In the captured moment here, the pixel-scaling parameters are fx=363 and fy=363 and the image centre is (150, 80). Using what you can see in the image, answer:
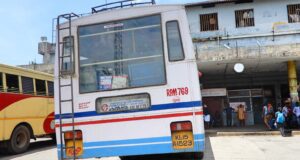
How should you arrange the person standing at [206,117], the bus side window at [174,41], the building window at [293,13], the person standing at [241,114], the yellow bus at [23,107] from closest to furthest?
the bus side window at [174,41]
the yellow bus at [23,107]
the person standing at [206,117]
the person standing at [241,114]
the building window at [293,13]

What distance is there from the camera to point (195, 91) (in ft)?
20.9

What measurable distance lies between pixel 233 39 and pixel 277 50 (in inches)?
270

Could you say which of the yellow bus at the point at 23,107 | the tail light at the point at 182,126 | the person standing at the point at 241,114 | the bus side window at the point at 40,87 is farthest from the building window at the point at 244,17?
the tail light at the point at 182,126

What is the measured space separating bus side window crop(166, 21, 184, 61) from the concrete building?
15.8 meters

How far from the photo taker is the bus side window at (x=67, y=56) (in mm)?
6906

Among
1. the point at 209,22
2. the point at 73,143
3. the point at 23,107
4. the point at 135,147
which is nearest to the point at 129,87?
the point at 135,147

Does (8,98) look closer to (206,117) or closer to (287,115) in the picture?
(206,117)

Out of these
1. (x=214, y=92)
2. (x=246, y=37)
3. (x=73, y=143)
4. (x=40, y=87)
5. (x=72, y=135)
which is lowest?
(x=73, y=143)

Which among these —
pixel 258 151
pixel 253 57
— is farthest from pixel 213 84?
pixel 258 151

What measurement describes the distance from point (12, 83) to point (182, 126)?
8399 mm

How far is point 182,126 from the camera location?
20.8ft

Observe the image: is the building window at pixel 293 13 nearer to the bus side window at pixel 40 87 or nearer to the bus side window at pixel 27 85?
the bus side window at pixel 40 87

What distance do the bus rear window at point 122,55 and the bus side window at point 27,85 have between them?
24.0 ft

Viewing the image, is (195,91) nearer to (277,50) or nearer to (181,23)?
(181,23)
